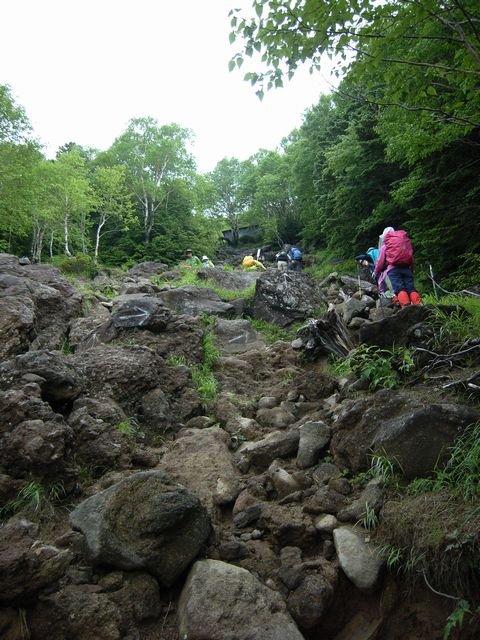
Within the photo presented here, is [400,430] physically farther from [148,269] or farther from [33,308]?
[148,269]

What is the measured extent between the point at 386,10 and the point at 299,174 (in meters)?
23.5

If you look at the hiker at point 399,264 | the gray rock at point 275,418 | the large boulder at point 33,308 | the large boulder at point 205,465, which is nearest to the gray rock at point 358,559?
the large boulder at point 205,465

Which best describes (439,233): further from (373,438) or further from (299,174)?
(299,174)

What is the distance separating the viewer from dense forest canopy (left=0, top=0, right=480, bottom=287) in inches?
143

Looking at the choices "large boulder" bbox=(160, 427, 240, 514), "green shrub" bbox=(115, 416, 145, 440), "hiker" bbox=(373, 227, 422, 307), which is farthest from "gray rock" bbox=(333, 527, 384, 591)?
"hiker" bbox=(373, 227, 422, 307)

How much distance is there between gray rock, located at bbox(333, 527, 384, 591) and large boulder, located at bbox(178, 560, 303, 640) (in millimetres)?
551

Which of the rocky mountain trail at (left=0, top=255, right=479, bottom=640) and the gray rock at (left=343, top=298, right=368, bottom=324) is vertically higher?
the gray rock at (left=343, top=298, right=368, bottom=324)

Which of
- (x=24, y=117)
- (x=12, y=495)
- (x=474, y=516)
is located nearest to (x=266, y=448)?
(x=474, y=516)

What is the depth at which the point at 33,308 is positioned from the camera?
7977mm

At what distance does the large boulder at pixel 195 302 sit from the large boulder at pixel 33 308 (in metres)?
2.44

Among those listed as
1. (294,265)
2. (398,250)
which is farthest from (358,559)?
(294,265)

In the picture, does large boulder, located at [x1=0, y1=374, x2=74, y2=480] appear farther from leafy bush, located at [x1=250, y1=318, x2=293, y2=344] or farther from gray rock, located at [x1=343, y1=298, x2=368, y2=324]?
leafy bush, located at [x1=250, y1=318, x2=293, y2=344]

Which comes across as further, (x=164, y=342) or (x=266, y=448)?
(x=164, y=342)

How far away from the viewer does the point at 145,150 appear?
3738cm
